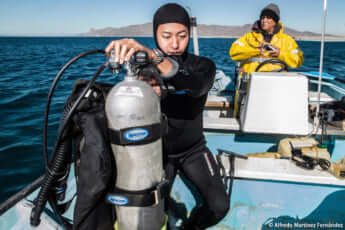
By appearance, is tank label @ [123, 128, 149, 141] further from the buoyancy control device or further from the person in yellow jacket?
the person in yellow jacket

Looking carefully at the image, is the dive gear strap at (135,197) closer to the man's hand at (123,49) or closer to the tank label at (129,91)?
the tank label at (129,91)

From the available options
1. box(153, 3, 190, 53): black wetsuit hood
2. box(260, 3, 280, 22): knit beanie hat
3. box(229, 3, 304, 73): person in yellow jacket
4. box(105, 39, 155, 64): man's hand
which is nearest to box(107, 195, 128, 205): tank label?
box(105, 39, 155, 64): man's hand

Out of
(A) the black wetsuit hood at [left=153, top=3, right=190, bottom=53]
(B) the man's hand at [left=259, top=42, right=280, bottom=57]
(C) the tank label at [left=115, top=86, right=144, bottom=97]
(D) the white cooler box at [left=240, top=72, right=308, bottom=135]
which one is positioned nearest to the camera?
(C) the tank label at [left=115, top=86, right=144, bottom=97]

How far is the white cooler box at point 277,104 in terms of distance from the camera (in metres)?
2.73

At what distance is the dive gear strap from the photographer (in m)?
1.32

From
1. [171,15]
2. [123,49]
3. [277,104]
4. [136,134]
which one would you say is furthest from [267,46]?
[136,134]

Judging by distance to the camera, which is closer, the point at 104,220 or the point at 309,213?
the point at 104,220

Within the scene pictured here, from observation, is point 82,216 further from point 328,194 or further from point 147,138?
point 328,194

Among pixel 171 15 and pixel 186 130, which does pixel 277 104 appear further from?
pixel 171 15

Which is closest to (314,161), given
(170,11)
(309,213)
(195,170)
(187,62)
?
(309,213)

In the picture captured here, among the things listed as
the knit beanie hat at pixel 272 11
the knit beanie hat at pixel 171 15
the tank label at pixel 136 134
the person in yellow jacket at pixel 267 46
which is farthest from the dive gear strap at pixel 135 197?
the knit beanie hat at pixel 272 11

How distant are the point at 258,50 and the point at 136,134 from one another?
11.5 ft

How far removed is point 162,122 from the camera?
4.49ft

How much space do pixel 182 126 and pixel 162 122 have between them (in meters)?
0.73
